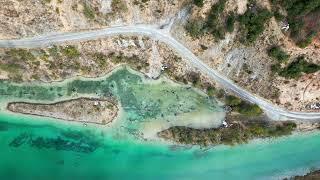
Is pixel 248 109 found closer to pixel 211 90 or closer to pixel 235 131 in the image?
pixel 235 131

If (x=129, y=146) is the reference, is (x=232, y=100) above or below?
above

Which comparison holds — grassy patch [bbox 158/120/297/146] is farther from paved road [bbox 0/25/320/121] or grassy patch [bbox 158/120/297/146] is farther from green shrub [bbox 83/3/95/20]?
green shrub [bbox 83/3/95/20]

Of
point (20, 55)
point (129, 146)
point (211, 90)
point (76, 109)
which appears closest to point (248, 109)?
point (211, 90)

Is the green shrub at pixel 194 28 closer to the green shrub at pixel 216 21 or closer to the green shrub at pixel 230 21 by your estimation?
the green shrub at pixel 216 21

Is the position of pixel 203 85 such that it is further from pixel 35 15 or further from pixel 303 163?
pixel 35 15

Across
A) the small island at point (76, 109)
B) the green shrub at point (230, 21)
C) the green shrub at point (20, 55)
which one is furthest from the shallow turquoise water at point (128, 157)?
the green shrub at point (230, 21)

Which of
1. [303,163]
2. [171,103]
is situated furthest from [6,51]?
[303,163]
